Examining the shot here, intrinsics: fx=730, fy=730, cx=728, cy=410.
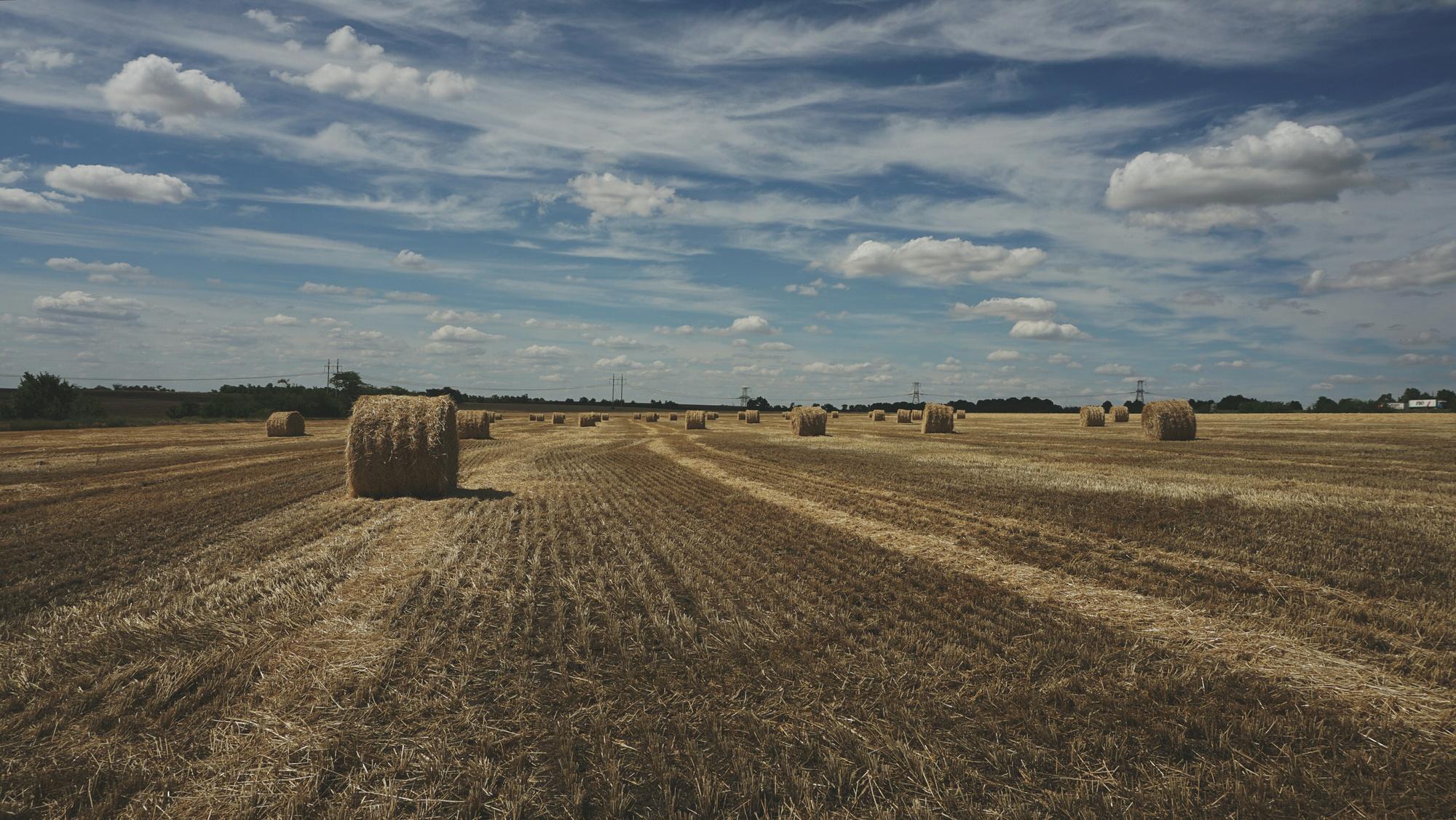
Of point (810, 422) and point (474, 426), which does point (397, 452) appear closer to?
point (474, 426)

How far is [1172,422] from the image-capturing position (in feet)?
99.6

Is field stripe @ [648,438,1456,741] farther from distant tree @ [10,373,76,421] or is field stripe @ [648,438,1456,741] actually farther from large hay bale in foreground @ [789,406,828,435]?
distant tree @ [10,373,76,421]

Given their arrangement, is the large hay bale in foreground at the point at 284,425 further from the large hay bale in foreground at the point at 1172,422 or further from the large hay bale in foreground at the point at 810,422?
the large hay bale in foreground at the point at 1172,422

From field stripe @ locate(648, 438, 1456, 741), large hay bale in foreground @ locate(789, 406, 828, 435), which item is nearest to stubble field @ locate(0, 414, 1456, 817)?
field stripe @ locate(648, 438, 1456, 741)

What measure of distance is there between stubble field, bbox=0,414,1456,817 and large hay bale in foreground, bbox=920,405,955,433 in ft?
90.2

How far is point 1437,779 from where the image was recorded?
3967 mm

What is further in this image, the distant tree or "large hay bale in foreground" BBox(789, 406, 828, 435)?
the distant tree

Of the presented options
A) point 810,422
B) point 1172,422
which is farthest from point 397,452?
point 1172,422

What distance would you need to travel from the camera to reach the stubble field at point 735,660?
385 cm

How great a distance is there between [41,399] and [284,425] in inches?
1377

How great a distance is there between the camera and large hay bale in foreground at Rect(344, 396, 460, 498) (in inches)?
566

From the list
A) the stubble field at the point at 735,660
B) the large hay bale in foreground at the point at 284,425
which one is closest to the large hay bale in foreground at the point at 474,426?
the large hay bale in foreground at the point at 284,425

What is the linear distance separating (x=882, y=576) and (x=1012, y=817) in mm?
→ 4533

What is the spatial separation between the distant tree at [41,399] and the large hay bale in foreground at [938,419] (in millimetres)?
65596
